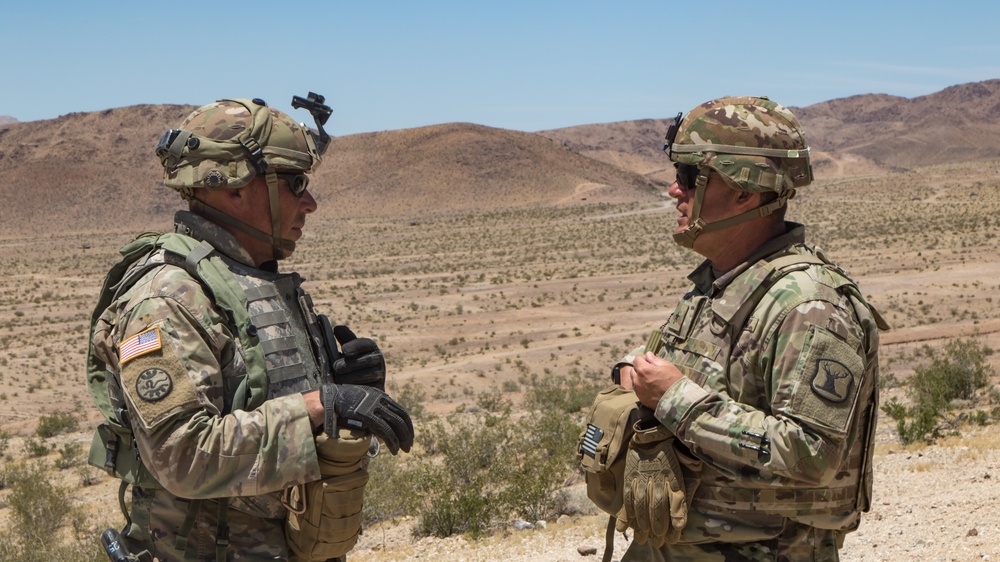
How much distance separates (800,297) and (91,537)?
8123mm

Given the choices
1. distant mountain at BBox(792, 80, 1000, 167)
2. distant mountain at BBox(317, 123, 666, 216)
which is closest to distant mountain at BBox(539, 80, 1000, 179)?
distant mountain at BBox(792, 80, 1000, 167)

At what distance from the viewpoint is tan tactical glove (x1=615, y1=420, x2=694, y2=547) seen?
2898 mm

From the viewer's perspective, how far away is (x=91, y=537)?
8.86 m

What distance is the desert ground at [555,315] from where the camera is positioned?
24.3ft

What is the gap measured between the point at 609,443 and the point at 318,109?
1.69m

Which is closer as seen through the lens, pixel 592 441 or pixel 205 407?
pixel 205 407

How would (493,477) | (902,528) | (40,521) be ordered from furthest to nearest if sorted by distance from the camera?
(40,521), (493,477), (902,528)

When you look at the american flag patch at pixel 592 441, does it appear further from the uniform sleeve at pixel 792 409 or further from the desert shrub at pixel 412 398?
the desert shrub at pixel 412 398

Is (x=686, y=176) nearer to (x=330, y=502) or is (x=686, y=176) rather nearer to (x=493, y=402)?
(x=330, y=502)

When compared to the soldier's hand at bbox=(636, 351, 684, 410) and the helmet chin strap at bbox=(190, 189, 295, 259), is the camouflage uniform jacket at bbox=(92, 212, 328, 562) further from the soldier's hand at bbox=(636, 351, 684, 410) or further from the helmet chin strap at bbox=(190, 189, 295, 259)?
the soldier's hand at bbox=(636, 351, 684, 410)

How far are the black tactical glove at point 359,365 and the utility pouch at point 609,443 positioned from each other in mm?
771

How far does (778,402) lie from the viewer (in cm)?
279

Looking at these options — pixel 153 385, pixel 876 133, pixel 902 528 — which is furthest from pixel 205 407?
pixel 876 133

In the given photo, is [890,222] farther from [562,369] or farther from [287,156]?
[287,156]
